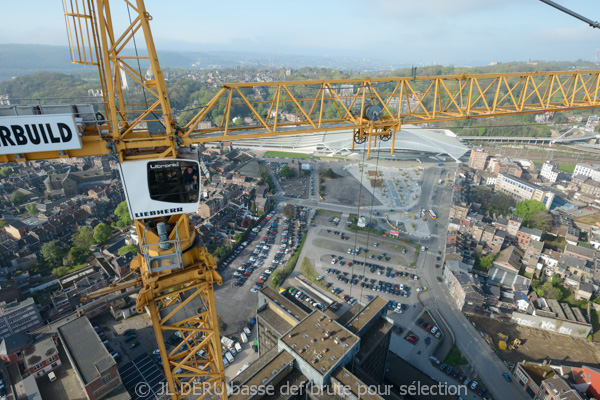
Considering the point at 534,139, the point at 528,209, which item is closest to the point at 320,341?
the point at 528,209

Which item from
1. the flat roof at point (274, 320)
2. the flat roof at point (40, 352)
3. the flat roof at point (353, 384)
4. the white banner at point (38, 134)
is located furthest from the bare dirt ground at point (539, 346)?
the flat roof at point (40, 352)

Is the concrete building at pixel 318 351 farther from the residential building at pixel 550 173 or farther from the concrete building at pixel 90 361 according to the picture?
the residential building at pixel 550 173

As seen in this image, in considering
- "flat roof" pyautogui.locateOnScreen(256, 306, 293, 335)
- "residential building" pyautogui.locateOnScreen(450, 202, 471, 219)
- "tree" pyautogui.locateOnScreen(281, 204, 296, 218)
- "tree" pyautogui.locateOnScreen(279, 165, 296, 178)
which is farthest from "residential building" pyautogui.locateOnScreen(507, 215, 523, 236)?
"tree" pyautogui.locateOnScreen(279, 165, 296, 178)

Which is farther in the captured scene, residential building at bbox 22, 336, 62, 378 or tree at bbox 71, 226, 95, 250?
tree at bbox 71, 226, 95, 250

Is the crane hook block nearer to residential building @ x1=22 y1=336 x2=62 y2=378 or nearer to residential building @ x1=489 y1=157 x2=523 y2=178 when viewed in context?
residential building @ x1=22 y1=336 x2=62 y2=378

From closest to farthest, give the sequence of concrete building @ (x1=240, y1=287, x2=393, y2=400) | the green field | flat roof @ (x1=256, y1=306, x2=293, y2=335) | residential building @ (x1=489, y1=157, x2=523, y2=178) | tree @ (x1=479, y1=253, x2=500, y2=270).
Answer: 1. concrete building @ (x1=240, y1=287, x2=393, y2=400)
2. flat roof @ (x1=256, y1=306, x2=293, y2=335)
3. tree @ (x1=479, y1=253, x2=500, y2=270)
4. residential building @ (x1=489, y1=157, x2=523, y2=178)
5. the green field

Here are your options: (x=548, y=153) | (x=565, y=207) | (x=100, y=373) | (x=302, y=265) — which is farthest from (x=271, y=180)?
(x=548, y=153)

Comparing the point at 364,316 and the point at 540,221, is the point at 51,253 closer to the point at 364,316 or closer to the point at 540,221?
the point at 364,316
